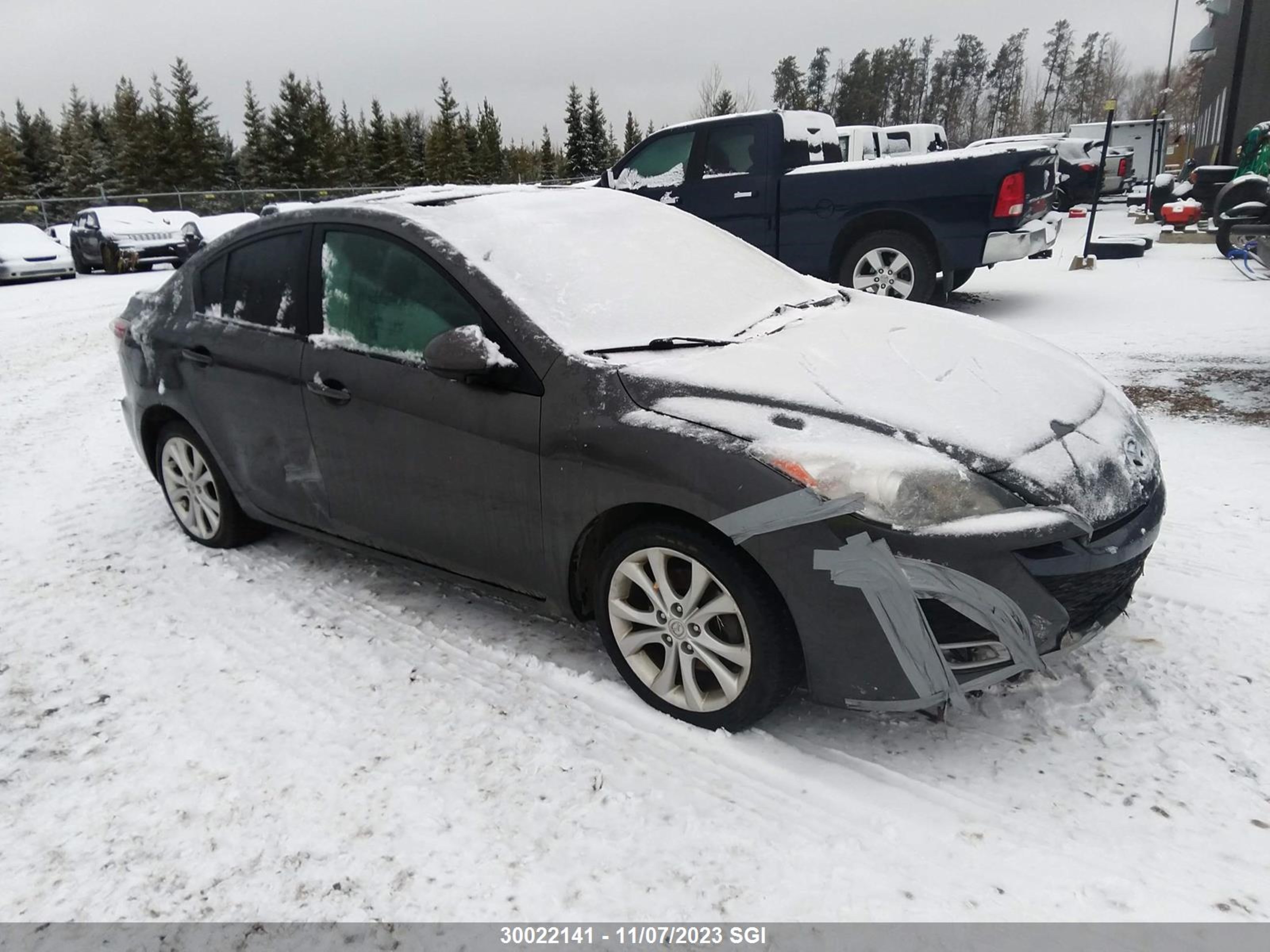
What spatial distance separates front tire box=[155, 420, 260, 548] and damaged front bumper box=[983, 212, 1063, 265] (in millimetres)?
6945

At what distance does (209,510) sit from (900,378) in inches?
132

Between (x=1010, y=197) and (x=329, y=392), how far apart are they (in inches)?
273

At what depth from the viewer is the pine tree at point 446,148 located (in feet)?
176

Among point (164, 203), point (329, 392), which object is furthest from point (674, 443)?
point (164, 203)

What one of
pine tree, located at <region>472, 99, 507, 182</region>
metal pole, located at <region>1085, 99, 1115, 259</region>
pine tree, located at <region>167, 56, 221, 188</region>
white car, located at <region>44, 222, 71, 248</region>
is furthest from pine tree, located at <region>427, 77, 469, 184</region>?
metal pole, located at <region>1085, 99, 1115, 259</region>

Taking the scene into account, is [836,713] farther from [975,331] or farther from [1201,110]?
[1201,110]

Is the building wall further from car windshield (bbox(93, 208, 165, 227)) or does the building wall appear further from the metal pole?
car windshield (bbox(93, 208, 165, 227))

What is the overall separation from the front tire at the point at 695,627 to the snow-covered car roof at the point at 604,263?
0.76 m

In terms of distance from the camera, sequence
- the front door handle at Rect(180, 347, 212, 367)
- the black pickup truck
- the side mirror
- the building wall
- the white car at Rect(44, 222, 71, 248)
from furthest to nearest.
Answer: the white car at Rect(44, 222, 71, 248) < the building wall < the black pickup truck < the front door handle at Rect(180, 347, 212, 367) < the side mirror

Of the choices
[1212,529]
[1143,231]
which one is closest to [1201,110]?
[1143,231]

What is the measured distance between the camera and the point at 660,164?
31.3ft

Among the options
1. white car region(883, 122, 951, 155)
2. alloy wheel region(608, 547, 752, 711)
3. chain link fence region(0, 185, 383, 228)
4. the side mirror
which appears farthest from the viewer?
chain link fence region(0, 185, 383, 228)

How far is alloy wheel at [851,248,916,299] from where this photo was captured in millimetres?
8555

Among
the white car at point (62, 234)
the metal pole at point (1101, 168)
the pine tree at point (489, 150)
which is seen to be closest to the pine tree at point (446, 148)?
the pine tree at point (489, 150)
